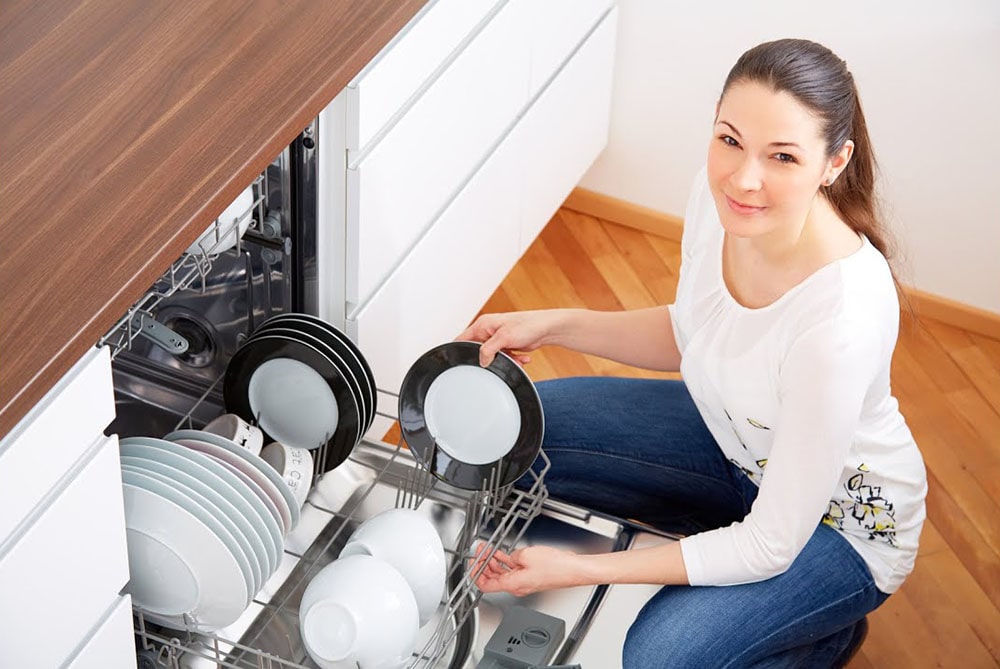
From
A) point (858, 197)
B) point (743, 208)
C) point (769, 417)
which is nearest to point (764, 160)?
point (743, 208)

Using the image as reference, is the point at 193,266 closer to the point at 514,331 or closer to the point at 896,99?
the point at 514,331

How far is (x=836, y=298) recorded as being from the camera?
1479mm

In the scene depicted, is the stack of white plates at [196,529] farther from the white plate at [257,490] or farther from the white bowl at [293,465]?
the white bowl at [293,465]

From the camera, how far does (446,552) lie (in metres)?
1.54

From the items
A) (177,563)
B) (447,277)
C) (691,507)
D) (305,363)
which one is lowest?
(177,563)

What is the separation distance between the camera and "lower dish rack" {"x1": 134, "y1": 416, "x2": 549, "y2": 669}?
139 cm

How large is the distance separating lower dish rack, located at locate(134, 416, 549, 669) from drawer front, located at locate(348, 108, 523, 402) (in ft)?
0.80

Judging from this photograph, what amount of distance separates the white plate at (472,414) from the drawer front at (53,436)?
0.54 m

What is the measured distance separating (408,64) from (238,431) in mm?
490

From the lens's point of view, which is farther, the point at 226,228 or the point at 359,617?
the point at 226,228

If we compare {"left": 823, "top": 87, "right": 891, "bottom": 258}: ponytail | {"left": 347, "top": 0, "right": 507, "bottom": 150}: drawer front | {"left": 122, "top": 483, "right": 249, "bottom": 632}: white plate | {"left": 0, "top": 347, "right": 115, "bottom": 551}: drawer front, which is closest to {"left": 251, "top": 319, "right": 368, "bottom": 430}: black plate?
{"left": 347, "top": 0, "right": 507, "bottom": 150}: drawer front

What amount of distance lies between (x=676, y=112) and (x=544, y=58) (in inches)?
21.7

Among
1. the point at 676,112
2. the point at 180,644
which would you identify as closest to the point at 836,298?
the point at 180,644

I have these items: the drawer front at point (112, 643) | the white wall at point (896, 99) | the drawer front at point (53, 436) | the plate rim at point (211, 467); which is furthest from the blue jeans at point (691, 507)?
the white wall at point (896, 99)
